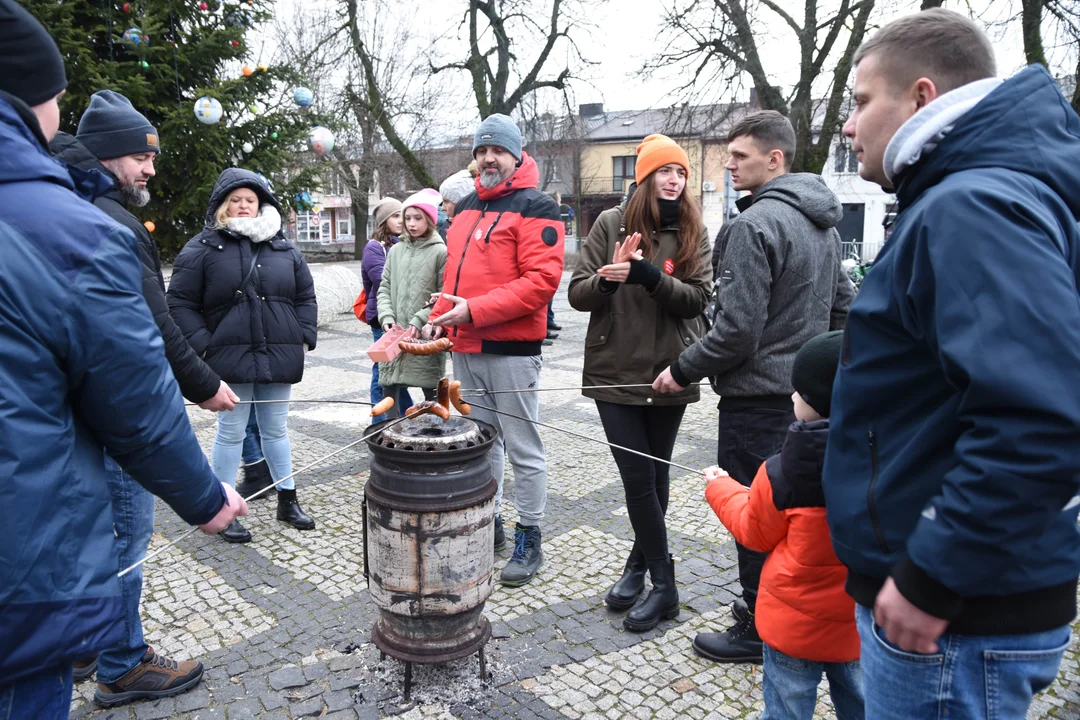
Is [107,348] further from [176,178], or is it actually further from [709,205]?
[709,205]

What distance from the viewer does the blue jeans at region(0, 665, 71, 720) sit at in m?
1.61

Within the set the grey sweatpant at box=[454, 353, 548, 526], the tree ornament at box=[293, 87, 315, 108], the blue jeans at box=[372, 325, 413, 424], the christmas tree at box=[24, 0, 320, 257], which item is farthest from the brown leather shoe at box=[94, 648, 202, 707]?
the tree ornament at box=[293, 87, 315, 108]

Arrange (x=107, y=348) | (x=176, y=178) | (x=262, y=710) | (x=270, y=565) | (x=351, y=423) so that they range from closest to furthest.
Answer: (x=107, y=348)
(x=262, y=710)
(x=270, y=565)
(x=351, y=423)
(x=176, y=178)

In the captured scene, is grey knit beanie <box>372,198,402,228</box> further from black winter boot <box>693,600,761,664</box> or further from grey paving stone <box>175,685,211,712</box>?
black winter boot <box>693,600,761,664</box>

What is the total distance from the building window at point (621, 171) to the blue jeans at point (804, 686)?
51.9 meters

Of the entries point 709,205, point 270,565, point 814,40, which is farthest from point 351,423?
point 709,205

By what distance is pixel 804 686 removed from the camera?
7.68 feet

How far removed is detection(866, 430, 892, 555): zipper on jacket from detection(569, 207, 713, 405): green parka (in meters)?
1.95

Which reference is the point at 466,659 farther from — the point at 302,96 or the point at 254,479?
the point at 302,96

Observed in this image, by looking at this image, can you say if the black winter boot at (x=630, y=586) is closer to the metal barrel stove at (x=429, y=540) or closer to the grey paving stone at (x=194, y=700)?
the metal barrel stove at (x=429, y=540)

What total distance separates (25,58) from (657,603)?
10.1ft

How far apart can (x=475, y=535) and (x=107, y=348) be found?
163cm

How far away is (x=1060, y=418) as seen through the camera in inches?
48.1

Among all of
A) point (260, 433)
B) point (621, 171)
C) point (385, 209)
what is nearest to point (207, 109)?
point (385, 209)
